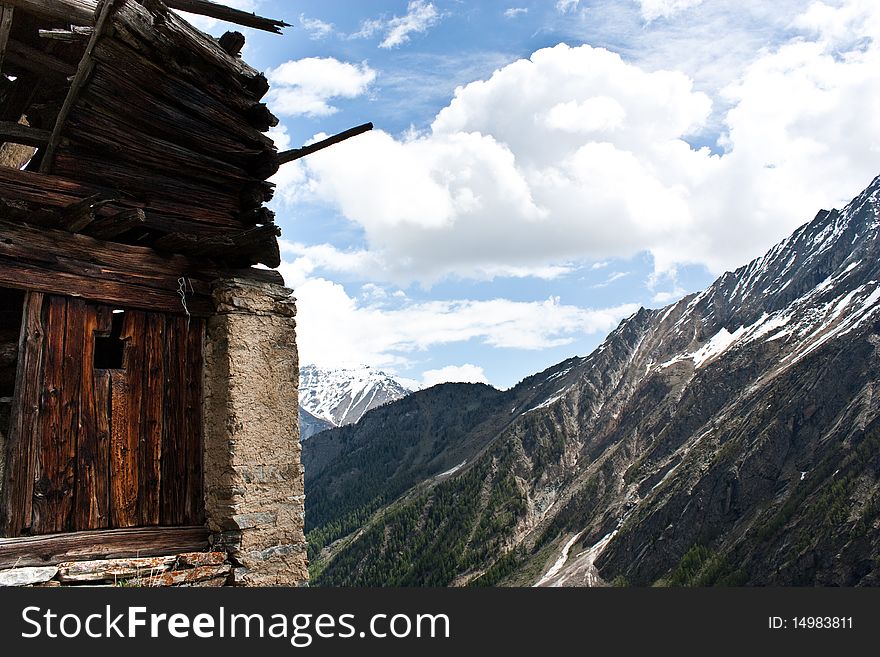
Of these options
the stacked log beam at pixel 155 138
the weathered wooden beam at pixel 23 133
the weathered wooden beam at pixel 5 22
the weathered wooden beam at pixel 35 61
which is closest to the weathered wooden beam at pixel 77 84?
the stacked log beam at pixel 155 138

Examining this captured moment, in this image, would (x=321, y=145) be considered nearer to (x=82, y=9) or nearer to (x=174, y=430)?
(x=82, y=9)

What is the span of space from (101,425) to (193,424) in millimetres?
890

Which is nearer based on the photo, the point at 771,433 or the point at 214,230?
the point at 214,230

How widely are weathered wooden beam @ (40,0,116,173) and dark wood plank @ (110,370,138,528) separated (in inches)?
85.3

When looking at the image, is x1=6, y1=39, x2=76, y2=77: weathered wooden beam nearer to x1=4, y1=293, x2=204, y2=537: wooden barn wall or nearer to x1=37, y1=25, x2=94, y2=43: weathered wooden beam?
x1=37, y1=25, x2=94, y2=43: weathered wooden beam

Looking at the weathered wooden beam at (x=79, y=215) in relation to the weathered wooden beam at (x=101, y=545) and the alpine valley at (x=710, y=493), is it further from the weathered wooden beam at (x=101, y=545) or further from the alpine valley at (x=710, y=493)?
the alpine valley at (x=710, y=493)

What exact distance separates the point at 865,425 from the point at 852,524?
26.1 m

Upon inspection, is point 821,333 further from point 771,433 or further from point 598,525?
point 598,525

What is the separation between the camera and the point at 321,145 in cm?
846

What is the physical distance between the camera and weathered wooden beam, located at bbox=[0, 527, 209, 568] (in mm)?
5887

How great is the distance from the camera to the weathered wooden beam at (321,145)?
8.31 meters

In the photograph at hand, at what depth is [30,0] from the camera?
273 inches

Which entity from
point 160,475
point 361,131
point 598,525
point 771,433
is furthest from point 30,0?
point 598,525

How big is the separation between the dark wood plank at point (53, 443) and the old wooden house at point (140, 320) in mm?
14
